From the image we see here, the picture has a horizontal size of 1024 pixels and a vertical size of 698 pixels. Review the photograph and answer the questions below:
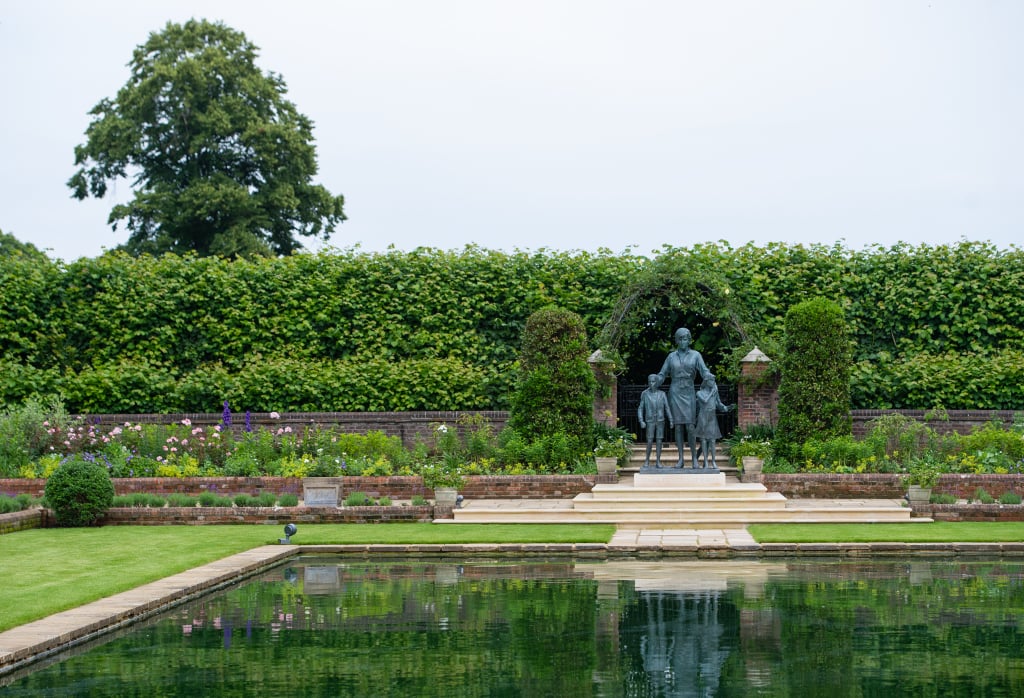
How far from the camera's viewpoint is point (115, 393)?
23.3m

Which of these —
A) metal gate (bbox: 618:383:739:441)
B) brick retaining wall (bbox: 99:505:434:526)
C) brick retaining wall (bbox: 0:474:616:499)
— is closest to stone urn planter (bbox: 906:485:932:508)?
brick retaining wall (bbox: 0:474:616:499)

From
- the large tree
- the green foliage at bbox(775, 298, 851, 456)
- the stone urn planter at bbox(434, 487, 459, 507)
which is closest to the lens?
the stone urn planter at bbox(434, 487, 459, 507)

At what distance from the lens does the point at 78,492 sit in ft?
55.3

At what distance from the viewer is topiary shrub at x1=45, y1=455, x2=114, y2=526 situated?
16.9m

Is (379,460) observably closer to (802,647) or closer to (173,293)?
(173,293)

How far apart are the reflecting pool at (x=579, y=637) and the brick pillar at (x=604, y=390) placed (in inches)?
398

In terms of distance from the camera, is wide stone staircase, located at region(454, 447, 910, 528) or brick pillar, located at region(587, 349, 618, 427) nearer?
wide stone staircase, located at region(454, 447, 910, 528)

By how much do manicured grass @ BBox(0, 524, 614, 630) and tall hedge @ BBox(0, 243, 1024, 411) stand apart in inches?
265

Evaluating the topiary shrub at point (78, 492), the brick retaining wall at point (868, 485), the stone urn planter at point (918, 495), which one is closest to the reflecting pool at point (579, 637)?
the stone urn planter at point (918, 495)

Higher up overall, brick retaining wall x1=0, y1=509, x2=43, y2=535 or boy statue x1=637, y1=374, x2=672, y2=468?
boy statue x1=637, y1=374, x2=672, y2=468

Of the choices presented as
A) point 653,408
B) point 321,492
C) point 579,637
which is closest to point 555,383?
point 653,408

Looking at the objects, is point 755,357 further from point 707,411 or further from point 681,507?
point 681,507

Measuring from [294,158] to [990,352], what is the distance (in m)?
20.6

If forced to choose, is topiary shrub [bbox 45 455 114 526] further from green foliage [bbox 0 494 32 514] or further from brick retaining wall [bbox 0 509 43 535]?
green foliage [bbox 0 494 32 514]
